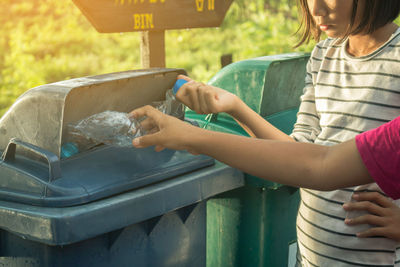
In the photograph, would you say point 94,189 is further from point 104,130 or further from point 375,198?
point 375,198

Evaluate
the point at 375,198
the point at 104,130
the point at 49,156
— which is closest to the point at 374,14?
the point at 375,198

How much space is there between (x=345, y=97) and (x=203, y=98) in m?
0.47

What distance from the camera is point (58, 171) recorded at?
1835mm

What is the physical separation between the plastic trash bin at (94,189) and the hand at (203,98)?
1.10ft

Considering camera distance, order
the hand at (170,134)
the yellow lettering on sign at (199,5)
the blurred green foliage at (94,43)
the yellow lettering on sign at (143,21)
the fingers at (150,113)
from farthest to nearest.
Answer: the blurred green foliage at (94,43)
the yellow lettering on sign at (199,5)
the yellow lettering on sign at (143,21)
the fingers at (150,113)
the hand at (170,134)

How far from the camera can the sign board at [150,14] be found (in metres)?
3.17

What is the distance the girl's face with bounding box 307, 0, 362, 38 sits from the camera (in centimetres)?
159

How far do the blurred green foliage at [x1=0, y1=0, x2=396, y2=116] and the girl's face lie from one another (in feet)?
19.7

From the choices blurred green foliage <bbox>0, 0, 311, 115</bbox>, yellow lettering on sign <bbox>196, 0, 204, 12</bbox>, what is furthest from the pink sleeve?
blurred green foliage <bbox>0, 0, 311, 115</bbox>

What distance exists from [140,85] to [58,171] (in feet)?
1.82

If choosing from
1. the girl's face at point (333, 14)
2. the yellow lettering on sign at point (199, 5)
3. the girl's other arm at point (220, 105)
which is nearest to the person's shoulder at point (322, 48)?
the girl's face at point (333, 14)

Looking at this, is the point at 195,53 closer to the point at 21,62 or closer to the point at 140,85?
the point at 21,62

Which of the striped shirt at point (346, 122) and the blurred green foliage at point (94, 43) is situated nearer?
the striped shirt at point (346, 122)

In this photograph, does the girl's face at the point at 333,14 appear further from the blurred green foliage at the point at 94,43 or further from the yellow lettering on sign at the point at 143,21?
the blurred green foliage at the point at 94,43
